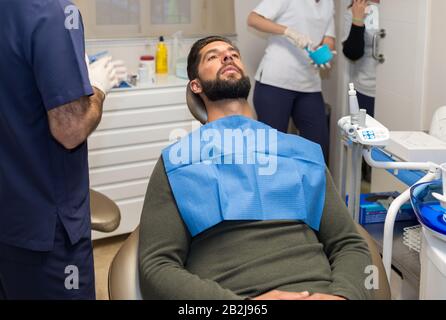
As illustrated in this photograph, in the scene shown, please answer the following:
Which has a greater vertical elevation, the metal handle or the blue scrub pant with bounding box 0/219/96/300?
the metal handle

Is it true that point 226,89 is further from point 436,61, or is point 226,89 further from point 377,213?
point 436,61

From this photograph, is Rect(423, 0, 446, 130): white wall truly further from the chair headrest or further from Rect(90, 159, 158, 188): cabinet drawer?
Rect(90, 159, 158, 188): cabinet drawer

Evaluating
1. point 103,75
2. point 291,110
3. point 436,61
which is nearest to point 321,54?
point 291,110

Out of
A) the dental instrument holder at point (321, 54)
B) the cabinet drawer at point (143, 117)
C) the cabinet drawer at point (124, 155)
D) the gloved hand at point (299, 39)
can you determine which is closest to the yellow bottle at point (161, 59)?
the cabinet drawer at point (143, 117)

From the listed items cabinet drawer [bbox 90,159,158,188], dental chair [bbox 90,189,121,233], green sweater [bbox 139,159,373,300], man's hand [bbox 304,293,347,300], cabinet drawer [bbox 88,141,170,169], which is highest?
green sweater [bbox 139,159,373,300]

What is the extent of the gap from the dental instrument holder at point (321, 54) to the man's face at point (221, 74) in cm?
119

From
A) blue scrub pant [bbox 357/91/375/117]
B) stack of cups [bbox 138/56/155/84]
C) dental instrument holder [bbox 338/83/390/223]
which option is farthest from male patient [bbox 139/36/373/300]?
blue scrub pant [bbox 357/91/375/117]

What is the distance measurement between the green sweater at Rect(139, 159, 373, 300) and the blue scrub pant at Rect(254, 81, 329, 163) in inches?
64.4

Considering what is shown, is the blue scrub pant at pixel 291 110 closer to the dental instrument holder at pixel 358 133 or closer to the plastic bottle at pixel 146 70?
the plastic bottle at pixel 146 70

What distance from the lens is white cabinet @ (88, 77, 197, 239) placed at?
8.81 ft

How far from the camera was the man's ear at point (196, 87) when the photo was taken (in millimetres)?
1721

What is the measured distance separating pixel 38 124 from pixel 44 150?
68mm

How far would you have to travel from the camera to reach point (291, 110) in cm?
315

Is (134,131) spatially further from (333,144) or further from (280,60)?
(333,144)
